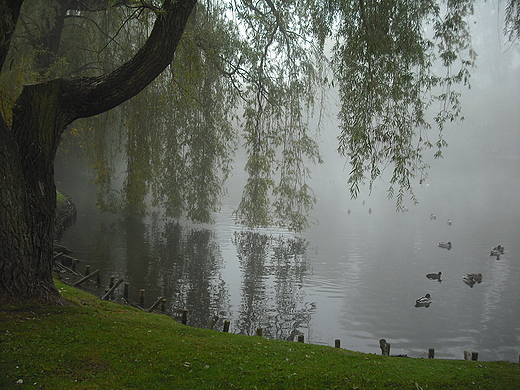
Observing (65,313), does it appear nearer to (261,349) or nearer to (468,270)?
(261,349)

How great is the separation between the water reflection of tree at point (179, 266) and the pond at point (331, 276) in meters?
0.04

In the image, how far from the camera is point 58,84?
20.7 feet

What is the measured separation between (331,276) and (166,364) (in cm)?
1349

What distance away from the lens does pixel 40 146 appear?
6.11 metres

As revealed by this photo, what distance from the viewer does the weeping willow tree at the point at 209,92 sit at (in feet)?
20.0

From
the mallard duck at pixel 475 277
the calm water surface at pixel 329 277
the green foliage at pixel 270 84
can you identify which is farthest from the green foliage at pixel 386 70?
the mallard duck at pixel 475 277

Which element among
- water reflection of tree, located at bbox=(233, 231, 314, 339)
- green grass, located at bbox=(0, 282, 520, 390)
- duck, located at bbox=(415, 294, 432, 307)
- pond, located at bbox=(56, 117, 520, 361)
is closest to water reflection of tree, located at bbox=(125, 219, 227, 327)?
pond, located at bbox=(56, 117, 520, 361)

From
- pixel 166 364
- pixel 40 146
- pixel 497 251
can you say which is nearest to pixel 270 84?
pixel 40 146

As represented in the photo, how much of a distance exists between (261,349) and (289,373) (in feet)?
3.90

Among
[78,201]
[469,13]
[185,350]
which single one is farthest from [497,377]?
[78,201]

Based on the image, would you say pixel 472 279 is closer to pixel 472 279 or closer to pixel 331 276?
pixel 472 279

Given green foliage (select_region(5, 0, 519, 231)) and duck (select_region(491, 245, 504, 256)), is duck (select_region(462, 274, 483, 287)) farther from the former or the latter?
green foliage (select_region(5, 0, 519, 231))

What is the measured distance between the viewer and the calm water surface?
12.0 meters

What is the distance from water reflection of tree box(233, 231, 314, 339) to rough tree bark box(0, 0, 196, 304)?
6.24 meters
